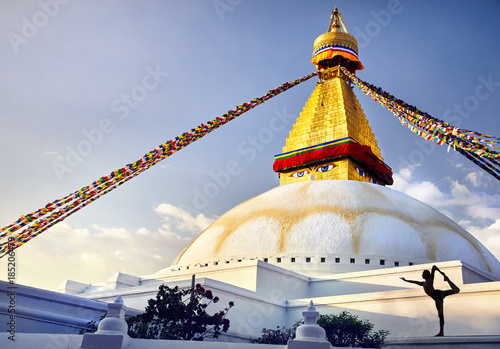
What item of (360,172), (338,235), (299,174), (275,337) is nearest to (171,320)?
(275,337)

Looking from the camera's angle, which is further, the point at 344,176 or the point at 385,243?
the point at 344,176

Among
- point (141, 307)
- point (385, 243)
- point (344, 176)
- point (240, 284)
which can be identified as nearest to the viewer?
point (141, 307)

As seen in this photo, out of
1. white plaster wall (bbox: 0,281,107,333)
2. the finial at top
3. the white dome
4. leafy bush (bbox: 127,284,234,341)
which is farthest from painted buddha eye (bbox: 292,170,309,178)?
white plaster wall (bbox: 0,281,107,333)

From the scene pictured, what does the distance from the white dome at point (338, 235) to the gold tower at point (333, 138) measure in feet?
16.7

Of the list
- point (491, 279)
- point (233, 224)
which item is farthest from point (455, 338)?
point (233, 224)

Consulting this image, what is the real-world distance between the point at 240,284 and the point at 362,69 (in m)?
20.4

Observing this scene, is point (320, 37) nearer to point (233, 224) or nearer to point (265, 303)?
point (233, 224)

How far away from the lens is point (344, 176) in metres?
23.9

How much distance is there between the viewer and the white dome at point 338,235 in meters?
16.5

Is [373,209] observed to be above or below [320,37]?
below

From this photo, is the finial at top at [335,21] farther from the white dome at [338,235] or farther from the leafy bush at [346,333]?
the leafy bush at [346,333]

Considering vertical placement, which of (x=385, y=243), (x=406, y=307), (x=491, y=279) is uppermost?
(x=385, y=243)

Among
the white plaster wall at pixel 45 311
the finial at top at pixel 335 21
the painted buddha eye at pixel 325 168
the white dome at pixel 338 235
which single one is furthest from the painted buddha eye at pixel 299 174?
the white plaster wall at pixel 45 311

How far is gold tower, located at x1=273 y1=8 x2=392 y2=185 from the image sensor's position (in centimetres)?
2461
